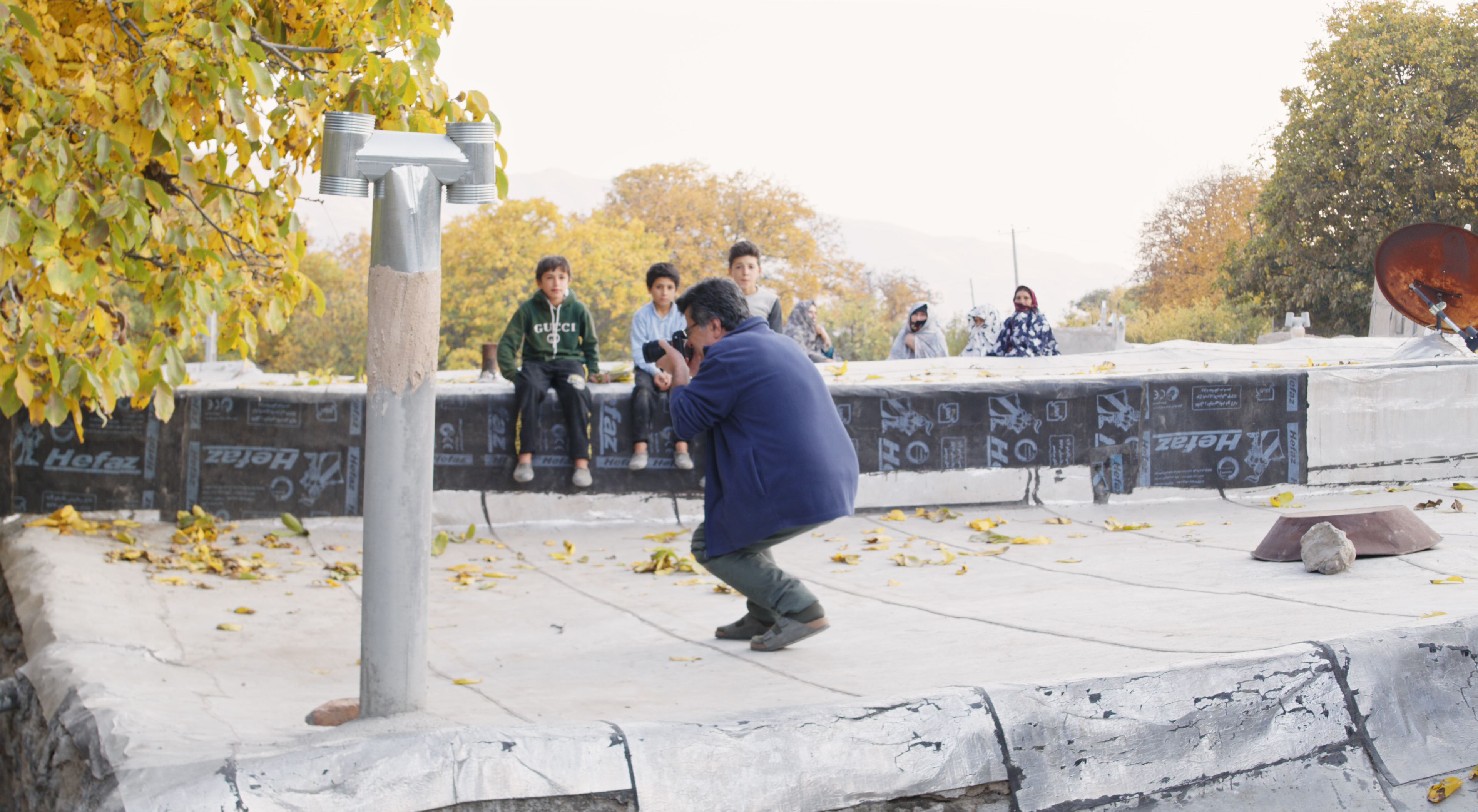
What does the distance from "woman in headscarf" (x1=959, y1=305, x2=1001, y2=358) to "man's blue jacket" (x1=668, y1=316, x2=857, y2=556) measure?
857cm

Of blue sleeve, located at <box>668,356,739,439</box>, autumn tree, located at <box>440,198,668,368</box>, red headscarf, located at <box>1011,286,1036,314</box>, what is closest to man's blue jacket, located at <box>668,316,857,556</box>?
blue sleeve, located at <box>668,356,739,439</box>

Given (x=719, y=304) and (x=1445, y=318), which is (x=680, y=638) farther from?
(x=1445, y=318)

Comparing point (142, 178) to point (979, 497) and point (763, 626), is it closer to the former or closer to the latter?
point (763, 626)

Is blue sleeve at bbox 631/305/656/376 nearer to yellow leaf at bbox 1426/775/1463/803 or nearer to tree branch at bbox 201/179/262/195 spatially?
tree branch at bbox 201/179/262/195

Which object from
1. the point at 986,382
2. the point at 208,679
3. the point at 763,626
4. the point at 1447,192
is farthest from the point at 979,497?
the point at 1447,192

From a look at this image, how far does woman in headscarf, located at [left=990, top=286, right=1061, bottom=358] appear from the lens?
11.1m

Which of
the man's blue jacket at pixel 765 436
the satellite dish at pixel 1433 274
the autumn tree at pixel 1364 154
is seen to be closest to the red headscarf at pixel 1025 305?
the satellite dish at pixel 1433 274

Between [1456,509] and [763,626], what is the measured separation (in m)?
4.62

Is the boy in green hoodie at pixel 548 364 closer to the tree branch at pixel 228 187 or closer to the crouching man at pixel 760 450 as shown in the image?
the tree branch at pixel 228 187

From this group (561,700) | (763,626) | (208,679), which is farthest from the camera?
(763,626)

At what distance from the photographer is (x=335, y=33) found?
452cm

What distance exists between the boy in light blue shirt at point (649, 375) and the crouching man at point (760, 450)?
112 inches

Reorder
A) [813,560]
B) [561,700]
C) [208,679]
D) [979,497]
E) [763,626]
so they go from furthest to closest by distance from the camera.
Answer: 1. [979,497]
2. [813,560]
3. [763,626]
4. [208,679]
5. [561,700]

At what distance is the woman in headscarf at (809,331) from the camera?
10805 millimetres
